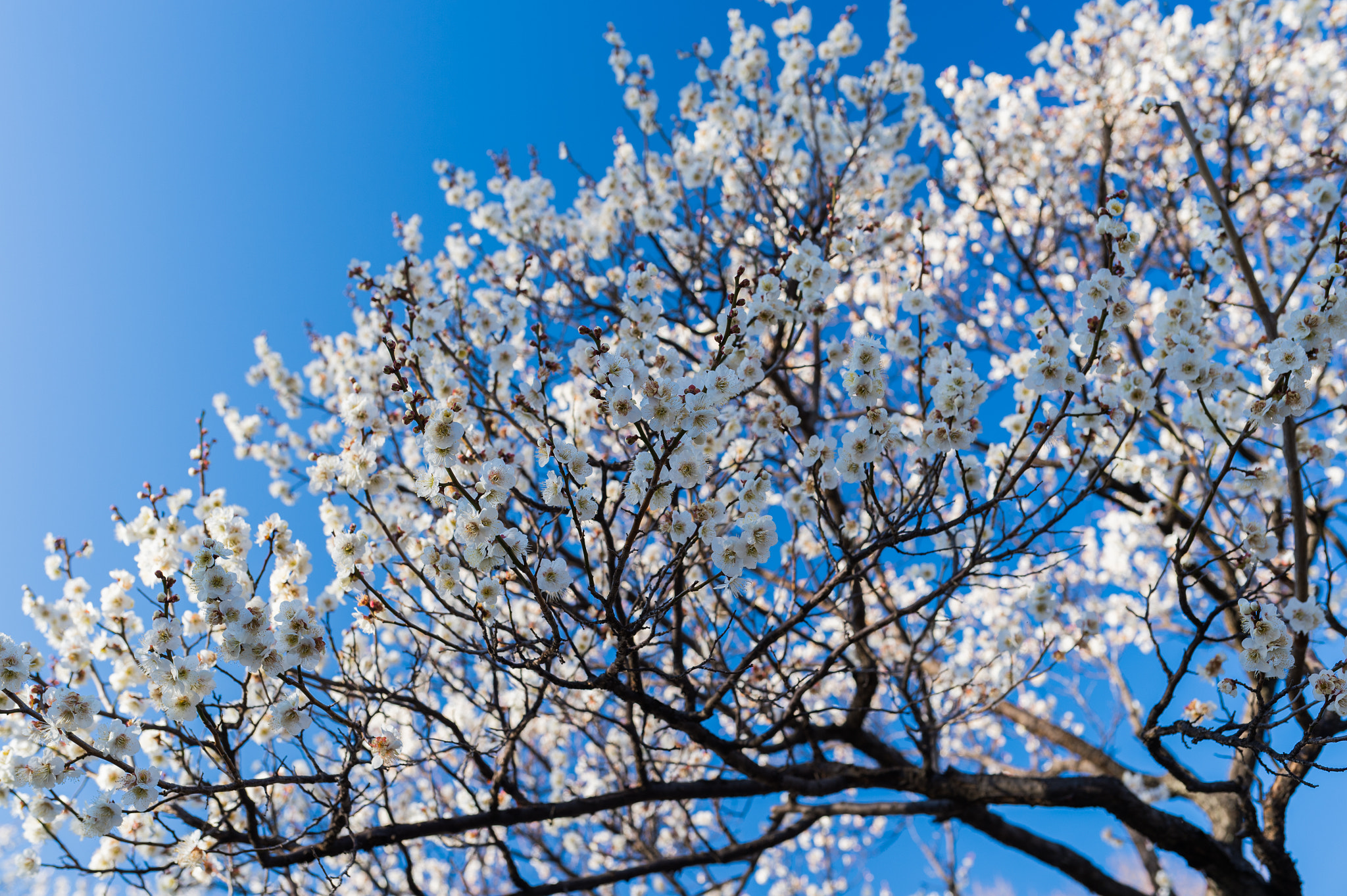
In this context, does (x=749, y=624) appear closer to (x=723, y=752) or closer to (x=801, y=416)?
A: (x=723, y=752)

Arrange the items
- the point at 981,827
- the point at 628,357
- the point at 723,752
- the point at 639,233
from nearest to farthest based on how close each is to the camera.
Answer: the point at 628,357 → the point at 723,752 → the point at 981,827 → the point at 639,233

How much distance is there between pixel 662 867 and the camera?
3.91 m

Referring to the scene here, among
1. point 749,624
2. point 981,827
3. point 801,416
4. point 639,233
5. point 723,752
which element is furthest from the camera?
point 639,233

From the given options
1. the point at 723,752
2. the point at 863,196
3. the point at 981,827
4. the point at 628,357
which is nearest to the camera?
the point at 628,357

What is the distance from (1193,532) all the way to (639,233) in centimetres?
409

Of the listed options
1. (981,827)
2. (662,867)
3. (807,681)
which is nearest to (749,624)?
(807,681)

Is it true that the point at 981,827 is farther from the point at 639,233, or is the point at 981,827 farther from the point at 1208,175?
the point at 639,233

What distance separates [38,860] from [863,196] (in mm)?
7274

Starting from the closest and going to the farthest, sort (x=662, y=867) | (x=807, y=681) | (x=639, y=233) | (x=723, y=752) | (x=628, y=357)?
(x=628, y=357) < (x=807, y=681) < (x=723, y=752) < (x=662, y=867) < (x=639, y=233)

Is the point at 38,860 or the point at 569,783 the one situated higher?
the point at 569,783

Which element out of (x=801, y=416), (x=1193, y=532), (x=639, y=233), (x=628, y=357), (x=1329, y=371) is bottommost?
(x=1193, y=532)

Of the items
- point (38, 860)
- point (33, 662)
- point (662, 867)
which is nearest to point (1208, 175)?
point (662, 867)

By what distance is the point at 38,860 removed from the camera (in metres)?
3.33

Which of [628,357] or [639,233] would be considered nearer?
[628,357]
